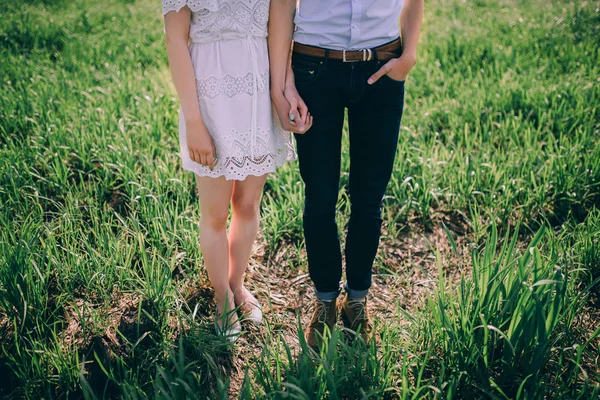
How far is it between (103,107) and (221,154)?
214cm

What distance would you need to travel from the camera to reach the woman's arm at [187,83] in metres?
1.41

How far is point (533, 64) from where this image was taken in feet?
13.4

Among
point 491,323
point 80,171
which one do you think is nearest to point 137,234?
point 80,171

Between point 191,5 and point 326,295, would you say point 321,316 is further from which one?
point 191,5

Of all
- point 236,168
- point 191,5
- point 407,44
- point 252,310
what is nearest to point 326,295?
point 252,310

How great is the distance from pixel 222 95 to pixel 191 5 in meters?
0.28

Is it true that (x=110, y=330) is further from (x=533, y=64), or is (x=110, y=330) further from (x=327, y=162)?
(x=533, y=64)

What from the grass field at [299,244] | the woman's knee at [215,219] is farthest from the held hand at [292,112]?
the grass field at [299,244]

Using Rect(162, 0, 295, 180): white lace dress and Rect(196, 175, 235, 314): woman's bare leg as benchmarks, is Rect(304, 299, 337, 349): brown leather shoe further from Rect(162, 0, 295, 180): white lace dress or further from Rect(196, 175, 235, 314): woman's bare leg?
Rect(162, 0, 295, 180): white lace dress

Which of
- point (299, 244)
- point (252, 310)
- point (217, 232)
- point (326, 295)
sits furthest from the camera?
point (299, 244)

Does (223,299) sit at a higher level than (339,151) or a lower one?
lower

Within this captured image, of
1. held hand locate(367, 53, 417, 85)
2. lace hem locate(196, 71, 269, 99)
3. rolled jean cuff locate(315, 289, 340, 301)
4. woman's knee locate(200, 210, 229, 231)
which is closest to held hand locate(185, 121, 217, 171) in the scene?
lace hem locate(196, 71, 269, 99)

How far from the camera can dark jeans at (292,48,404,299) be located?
1.51 meters

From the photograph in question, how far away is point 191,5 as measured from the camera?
1.37 meters
